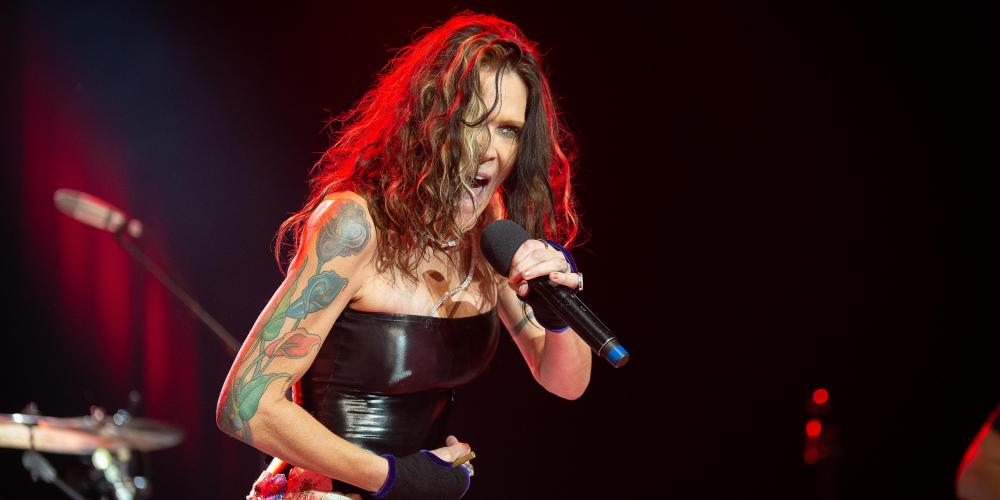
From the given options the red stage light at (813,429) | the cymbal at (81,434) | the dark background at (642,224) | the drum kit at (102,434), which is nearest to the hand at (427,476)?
the drum kit at (102,434)

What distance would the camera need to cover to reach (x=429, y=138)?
170 cm

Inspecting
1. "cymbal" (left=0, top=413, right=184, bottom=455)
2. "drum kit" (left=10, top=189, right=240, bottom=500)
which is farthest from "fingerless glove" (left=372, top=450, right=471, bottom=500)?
"cymbal" (left=0, top=413, right=184, bottom=455)

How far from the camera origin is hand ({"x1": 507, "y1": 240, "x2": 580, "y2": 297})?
1428mm

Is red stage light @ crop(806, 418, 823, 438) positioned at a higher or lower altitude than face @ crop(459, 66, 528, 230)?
lower

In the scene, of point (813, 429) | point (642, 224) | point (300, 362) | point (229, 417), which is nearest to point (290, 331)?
point (300, 362)

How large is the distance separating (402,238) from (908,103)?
10.0 feet

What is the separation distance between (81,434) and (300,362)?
94.6 inches

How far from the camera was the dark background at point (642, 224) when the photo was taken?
3.75m

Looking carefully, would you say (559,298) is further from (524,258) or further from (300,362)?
(300,362)

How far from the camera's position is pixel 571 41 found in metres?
4.01

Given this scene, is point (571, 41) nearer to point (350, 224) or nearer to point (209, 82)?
point (209, 82)

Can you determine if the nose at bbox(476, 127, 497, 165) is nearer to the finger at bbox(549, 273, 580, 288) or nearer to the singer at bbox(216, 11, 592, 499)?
the singer at bbox(216, 11, 592, 499)

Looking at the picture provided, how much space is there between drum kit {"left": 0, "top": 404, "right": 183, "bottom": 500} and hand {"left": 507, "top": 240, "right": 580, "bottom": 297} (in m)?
2.49

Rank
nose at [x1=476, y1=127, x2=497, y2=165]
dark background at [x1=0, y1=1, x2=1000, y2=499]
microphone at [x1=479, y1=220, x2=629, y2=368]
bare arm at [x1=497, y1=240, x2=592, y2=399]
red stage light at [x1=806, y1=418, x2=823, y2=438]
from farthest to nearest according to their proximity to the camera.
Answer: red stage light at [x1=806, y1=418, x2=823, y2=438]
dark background at [x1=0, y1=1, x2=1000, y2=499]
bare arm at [x1=497, y1=240, x2=592, y2=399]
nose at [x1=476, y1=127, x2=497, y2=165]
microphone at [x1=479, y1=220, x2=629, y2=368]
